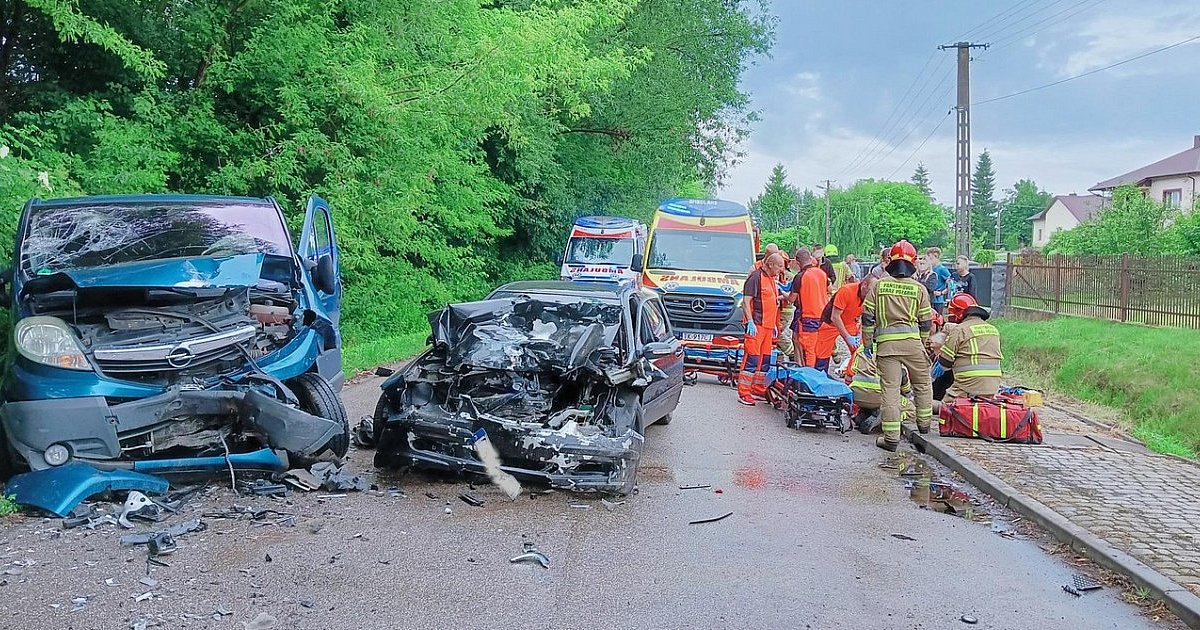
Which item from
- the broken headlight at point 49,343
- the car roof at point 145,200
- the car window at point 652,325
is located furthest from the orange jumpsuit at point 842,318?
the broken headlight at point 49,343

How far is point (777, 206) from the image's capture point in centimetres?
12706

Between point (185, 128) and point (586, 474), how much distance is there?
9603 mm

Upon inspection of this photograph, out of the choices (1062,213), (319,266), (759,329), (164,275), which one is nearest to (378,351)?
(759,329)

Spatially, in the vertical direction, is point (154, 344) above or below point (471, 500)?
above

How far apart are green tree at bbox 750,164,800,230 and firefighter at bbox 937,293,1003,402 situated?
113949 mm

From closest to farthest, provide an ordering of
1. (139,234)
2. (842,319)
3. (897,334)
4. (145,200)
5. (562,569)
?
(562,569), (139,234), (145,200), (897,334), (842,319)

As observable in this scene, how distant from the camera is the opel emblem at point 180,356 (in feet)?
21.1

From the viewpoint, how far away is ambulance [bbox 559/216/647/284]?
21938 mm

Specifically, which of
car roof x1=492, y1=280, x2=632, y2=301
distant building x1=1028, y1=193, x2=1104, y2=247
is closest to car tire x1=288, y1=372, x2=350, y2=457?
car roof x1=492, y1=280, x2=632, y2=301

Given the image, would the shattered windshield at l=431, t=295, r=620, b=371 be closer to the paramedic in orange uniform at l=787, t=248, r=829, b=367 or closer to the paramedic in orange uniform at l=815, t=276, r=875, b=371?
the paramedic in orange uniform at l=815, t=276, r=875, b=371

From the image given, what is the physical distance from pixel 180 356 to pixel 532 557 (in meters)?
2.87

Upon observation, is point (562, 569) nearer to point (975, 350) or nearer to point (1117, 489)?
point (1117, 489)

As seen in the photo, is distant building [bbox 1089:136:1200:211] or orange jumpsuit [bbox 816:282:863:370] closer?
orange jumpsuit [bbox 816:282:863:370]

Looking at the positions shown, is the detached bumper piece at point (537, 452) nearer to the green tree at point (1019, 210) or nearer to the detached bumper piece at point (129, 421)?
the detached bumper piece at point (129, 421)
